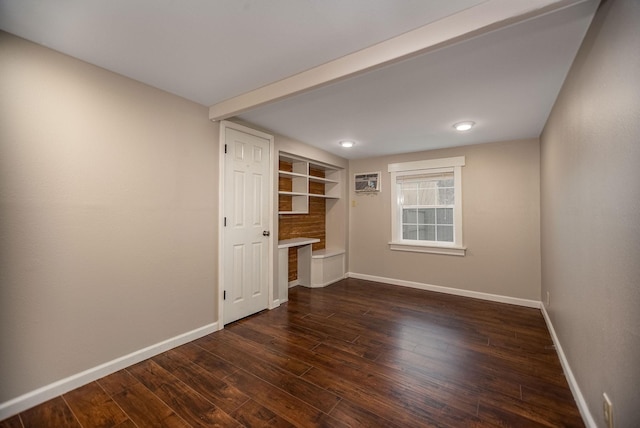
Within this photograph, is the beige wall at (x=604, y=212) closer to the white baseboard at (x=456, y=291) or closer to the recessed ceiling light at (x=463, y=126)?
the recessed ceiling light at (x=463, y=126)

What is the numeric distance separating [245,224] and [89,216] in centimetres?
142

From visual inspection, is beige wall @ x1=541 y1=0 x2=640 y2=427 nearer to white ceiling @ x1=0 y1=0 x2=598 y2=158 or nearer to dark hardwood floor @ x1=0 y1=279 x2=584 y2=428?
white ceiling @ x1=0 y1=0 x2=598 y2=158

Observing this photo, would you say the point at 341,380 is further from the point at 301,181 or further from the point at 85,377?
the point at 301,181

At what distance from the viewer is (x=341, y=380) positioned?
78.0 inches

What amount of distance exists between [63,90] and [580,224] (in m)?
3.52

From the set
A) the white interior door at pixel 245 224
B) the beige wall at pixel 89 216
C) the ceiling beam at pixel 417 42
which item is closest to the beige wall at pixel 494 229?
the white interior door at pixel 245 224

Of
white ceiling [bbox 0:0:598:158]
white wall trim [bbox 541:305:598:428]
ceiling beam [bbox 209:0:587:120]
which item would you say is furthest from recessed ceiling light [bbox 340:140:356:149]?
white wall trim [bbox 541:305:598:428]

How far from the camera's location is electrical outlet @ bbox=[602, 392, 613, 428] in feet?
4.03

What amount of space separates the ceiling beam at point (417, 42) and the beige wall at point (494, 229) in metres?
2.90

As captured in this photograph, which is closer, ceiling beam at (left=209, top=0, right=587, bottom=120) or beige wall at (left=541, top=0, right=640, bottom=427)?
beige wall at (left=541, top=0, right=640, bottom=427)

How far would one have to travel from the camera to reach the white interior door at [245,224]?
2920mm

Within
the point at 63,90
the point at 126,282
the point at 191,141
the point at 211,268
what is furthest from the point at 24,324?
the point at 191,141

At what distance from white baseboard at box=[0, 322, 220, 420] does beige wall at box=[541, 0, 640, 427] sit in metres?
2.93

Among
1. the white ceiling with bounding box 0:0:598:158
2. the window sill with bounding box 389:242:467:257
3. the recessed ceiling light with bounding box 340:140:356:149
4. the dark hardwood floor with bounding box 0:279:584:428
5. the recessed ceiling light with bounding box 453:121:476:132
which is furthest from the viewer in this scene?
the window sill with bounding box 389:242:467:257
